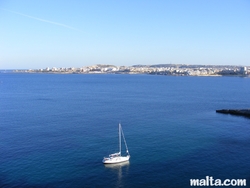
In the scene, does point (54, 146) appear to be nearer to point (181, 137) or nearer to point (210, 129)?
point (181, 137)

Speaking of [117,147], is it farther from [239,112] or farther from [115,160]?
[239,112]

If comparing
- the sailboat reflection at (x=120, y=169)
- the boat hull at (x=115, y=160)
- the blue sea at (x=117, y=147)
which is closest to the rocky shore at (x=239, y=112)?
the blue sea at (x=117, y=147)

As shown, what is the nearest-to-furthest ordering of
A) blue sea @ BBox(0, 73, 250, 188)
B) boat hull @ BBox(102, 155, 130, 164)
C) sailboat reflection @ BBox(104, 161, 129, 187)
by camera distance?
blue sea @ BBox(0, 73, 250, 188) < sailboat reflection @ BBox(104, 161, 129, 187) < boat hull @ BBox(102, 155, 130, 164)

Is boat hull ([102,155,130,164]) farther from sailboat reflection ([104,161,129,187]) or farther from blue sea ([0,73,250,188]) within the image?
blue sea ([0,73,250,188])

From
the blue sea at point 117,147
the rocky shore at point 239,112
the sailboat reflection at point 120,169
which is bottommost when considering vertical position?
the sailboat reflection at point 120,169

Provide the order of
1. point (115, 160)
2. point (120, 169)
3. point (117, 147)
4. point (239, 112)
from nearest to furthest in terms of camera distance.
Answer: point (120, 169), point (115, 160), point (117, 147), point (239, 112)

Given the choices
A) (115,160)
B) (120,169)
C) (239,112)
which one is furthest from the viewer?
(239,112)

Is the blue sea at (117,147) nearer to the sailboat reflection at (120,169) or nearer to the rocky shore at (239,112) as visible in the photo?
the sailboat reflection at (120,169)

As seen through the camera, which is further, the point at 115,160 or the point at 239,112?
the point at 239,112

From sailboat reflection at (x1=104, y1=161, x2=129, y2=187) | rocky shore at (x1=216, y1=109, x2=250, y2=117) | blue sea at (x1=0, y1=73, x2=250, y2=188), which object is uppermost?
rocky shore at (x1=216, y1=109, x2=250, y2=117)

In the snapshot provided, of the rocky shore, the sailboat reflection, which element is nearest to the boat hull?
the sailboat reflection

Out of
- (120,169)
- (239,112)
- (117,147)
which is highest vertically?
(239,112)

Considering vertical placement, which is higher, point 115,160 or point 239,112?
point 239,112

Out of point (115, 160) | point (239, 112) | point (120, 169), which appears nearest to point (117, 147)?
point (115, 160)
